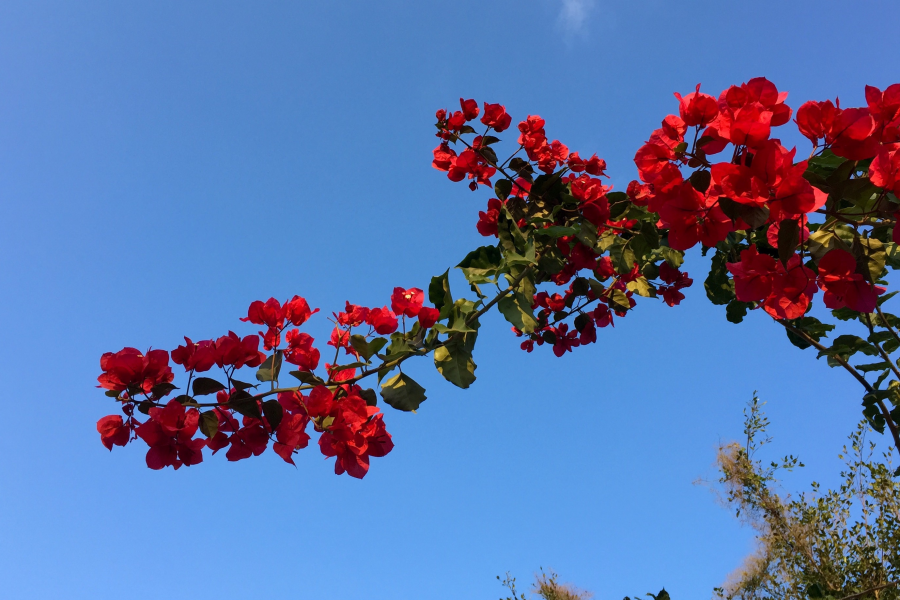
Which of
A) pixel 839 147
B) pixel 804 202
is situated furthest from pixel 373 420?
pixel 839 147

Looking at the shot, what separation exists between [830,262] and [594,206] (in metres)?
0.99

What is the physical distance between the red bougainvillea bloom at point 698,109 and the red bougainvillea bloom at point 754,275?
33 centimetres

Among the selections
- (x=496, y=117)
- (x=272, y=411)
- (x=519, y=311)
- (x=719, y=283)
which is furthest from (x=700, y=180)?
(x=719, y=283)

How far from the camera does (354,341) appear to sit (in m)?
1.60

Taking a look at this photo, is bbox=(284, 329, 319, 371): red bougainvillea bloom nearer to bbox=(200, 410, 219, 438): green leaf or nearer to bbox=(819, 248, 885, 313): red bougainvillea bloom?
bbox=(200, 410, 219, 438): green leaf

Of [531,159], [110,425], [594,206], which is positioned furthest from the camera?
[531,159]

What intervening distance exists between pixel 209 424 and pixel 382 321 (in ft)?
1.86

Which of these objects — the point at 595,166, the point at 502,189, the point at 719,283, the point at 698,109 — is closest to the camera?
the point at 698,109

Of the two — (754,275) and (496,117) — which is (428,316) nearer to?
(754,275)

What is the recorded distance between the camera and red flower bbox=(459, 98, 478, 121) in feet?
7.63

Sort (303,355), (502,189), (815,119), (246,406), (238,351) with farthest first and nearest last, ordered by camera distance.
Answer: (502,189), (303,355), (238,351), (246,406), (815,119)

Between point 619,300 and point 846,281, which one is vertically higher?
point 619,300

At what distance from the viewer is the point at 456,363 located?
1.69m

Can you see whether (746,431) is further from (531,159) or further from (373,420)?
(373,420)
